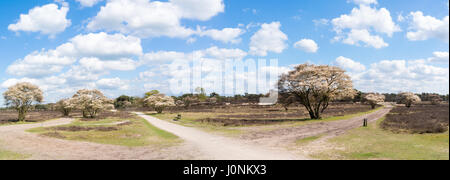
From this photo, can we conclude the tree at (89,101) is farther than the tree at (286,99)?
Yes

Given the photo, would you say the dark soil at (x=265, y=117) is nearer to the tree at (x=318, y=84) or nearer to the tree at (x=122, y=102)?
the tree at (x=318, y=84)

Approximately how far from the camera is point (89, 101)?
2201 inches

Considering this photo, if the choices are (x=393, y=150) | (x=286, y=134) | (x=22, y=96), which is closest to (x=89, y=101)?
(x=22, y=96)

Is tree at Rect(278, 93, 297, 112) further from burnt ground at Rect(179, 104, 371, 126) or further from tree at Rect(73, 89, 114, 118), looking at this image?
tree at Rect(73, 89, 114, 118)

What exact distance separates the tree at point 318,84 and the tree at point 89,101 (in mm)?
41542

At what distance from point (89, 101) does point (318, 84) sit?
47.7 m

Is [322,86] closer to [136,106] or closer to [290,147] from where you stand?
[290,147]

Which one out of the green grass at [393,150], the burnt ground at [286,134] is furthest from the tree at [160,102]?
the green grass at [393,150]

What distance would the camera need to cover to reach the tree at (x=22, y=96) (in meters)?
39.9

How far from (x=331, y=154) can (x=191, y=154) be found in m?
7.71

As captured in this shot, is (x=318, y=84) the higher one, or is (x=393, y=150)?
(x=318, y=84)

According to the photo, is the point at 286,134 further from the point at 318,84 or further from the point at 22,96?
the point at 22,96

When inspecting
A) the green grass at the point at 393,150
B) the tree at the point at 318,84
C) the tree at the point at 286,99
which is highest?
the tree at the point at 318,84
